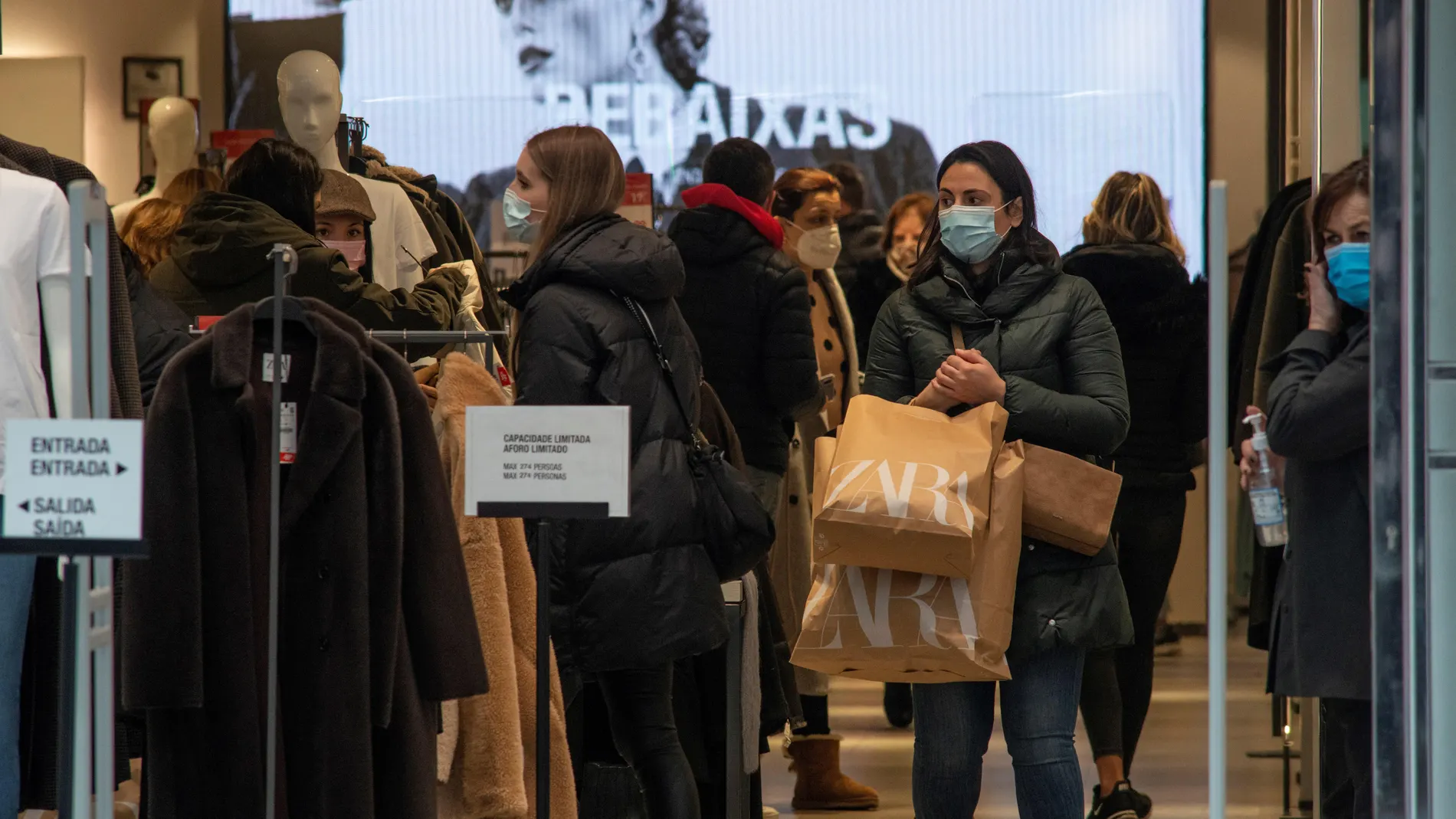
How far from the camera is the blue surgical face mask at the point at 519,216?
3.64 meters

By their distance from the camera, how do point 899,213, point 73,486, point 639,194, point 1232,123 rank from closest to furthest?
point 73,486 < point 639,194 < point 899,213 < point 1232,123

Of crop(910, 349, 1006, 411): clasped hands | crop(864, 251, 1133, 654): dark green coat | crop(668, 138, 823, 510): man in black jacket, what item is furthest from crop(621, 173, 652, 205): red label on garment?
crop(910, 349, 1006, 411): clasped hands

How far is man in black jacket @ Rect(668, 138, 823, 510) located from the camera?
16.5 ft

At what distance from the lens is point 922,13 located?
26.8 ft

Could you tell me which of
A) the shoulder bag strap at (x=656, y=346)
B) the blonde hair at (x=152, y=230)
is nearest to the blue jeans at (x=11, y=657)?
the shoulder bag strap at (x=656, y=346)

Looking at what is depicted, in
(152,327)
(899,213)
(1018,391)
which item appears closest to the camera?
(1018,391)

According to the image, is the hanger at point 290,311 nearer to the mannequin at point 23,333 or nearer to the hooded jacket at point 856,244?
the mannequin at point 23,333

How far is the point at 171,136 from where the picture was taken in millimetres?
5844

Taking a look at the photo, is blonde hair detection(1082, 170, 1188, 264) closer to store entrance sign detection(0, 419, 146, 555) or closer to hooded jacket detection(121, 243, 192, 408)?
hooded jacket detection(121, 243, 192, 408)

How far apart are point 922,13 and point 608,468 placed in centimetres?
574

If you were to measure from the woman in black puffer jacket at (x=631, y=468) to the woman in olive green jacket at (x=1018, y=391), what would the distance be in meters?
0.43

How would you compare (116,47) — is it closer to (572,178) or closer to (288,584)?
(572,178)

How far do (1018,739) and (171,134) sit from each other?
3.81 meters

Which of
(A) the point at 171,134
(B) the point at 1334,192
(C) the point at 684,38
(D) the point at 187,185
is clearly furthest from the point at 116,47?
(B) the point at 1334,192
